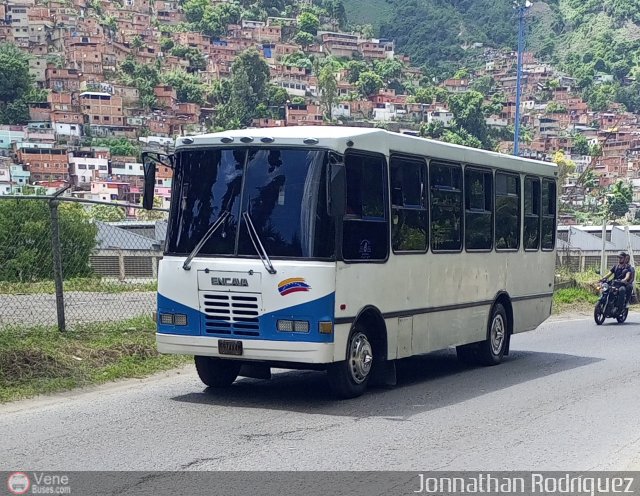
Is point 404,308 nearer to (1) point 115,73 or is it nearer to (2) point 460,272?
(2) point 460,272

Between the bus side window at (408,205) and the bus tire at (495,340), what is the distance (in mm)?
2497

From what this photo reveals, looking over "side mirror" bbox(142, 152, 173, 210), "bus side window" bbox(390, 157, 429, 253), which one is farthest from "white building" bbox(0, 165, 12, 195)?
"bus side window" bbox(390, 157, 429, 253)

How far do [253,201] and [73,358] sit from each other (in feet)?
9.85

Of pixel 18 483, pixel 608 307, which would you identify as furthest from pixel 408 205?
pixel 608 307

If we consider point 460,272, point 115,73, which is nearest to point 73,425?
point 460,272

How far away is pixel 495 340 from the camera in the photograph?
539 inches

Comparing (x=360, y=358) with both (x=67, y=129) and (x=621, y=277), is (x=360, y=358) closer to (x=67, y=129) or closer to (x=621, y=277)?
(x=621, y=277)

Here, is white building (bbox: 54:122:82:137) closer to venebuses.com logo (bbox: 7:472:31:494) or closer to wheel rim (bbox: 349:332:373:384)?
wheel rim (bbox: 349:332:373:384)

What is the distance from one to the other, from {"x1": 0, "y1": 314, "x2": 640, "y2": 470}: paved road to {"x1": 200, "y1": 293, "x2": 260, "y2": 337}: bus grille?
0.71 meters

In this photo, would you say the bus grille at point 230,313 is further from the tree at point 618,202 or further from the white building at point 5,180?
the tree at point 618,202

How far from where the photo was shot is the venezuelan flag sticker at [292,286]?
Answer: 947cm

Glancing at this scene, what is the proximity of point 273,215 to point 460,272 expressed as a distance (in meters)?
3.56

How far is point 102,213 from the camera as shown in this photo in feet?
327

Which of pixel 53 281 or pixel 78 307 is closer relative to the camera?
pixel 78 307
